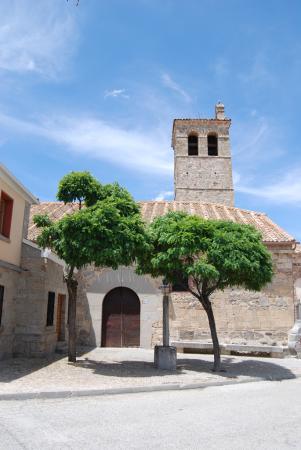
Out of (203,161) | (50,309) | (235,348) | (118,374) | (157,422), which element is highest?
(203,161)

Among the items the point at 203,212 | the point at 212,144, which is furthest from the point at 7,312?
the point at 212,144

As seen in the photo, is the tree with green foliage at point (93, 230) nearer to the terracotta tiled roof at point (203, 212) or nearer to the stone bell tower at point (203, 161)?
the terracotta tiled roof at point (203, 212)

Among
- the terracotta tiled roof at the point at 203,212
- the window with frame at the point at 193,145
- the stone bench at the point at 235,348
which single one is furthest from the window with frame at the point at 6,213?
the window with frame at the point at 193,145

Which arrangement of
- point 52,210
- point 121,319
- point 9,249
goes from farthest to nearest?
point 52,210 → point 121,319 → point 9,249

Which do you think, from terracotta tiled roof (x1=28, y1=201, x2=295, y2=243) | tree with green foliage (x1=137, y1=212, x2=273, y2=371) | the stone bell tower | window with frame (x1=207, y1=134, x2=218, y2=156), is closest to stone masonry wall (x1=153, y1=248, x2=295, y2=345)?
terracotta tiled roof (x1=28, y1=201, x2=295, y2=243)

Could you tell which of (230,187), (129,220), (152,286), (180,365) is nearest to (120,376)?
(180,365)

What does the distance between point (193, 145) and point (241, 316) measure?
1877 centimetres

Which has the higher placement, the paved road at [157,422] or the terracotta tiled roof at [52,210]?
the terracotta tiled roof at [52,210]

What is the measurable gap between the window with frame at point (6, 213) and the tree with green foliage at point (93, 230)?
1.32 meters

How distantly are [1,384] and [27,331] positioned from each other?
426 centimetres

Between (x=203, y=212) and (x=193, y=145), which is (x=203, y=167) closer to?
(x=193, y=145)

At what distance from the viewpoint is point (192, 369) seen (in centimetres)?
1131

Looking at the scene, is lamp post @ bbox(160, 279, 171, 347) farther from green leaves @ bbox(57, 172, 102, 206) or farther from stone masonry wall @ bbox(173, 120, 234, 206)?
stone masonry wall @ bbox(173, 120, 234, 206)

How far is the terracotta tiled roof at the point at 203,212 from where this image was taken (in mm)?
17794
